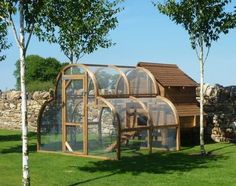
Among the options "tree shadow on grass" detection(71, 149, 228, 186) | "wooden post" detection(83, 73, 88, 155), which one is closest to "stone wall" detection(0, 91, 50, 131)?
"wooden post" detection(83, 73, 88, 155)

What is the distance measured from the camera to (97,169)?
12367mm

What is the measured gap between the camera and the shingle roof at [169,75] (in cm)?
1827

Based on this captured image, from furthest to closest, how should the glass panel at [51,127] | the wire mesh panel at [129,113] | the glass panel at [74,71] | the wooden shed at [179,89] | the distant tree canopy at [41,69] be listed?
the distant tree canopy at [41,69], the wooden shed at [179,89], the glass panel at [51,127], the glass panel at [74,71], the wire mesh panel at [129,113]

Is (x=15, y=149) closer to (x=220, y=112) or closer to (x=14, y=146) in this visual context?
(x=14, y=146)

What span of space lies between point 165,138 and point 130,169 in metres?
4.18

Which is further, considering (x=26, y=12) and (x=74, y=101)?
(x=74, y=101)

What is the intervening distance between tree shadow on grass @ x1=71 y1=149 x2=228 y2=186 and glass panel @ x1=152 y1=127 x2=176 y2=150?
751 mm

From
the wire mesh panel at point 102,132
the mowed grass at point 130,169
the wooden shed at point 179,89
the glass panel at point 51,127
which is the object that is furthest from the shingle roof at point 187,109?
the glass panel at point 51,127

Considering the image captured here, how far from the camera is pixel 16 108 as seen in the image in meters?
26.4

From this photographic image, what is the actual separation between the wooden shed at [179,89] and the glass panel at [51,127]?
13.2 feet

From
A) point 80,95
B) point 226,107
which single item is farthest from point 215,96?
point 80,95

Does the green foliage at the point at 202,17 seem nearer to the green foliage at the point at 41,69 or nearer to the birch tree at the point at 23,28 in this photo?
the birch tree at the point at 23,28

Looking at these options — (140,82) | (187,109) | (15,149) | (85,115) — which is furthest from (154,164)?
(15,149)

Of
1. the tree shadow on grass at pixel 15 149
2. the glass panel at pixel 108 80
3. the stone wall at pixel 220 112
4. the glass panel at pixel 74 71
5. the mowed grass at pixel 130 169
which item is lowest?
the mowed grass at pixel 130 169
